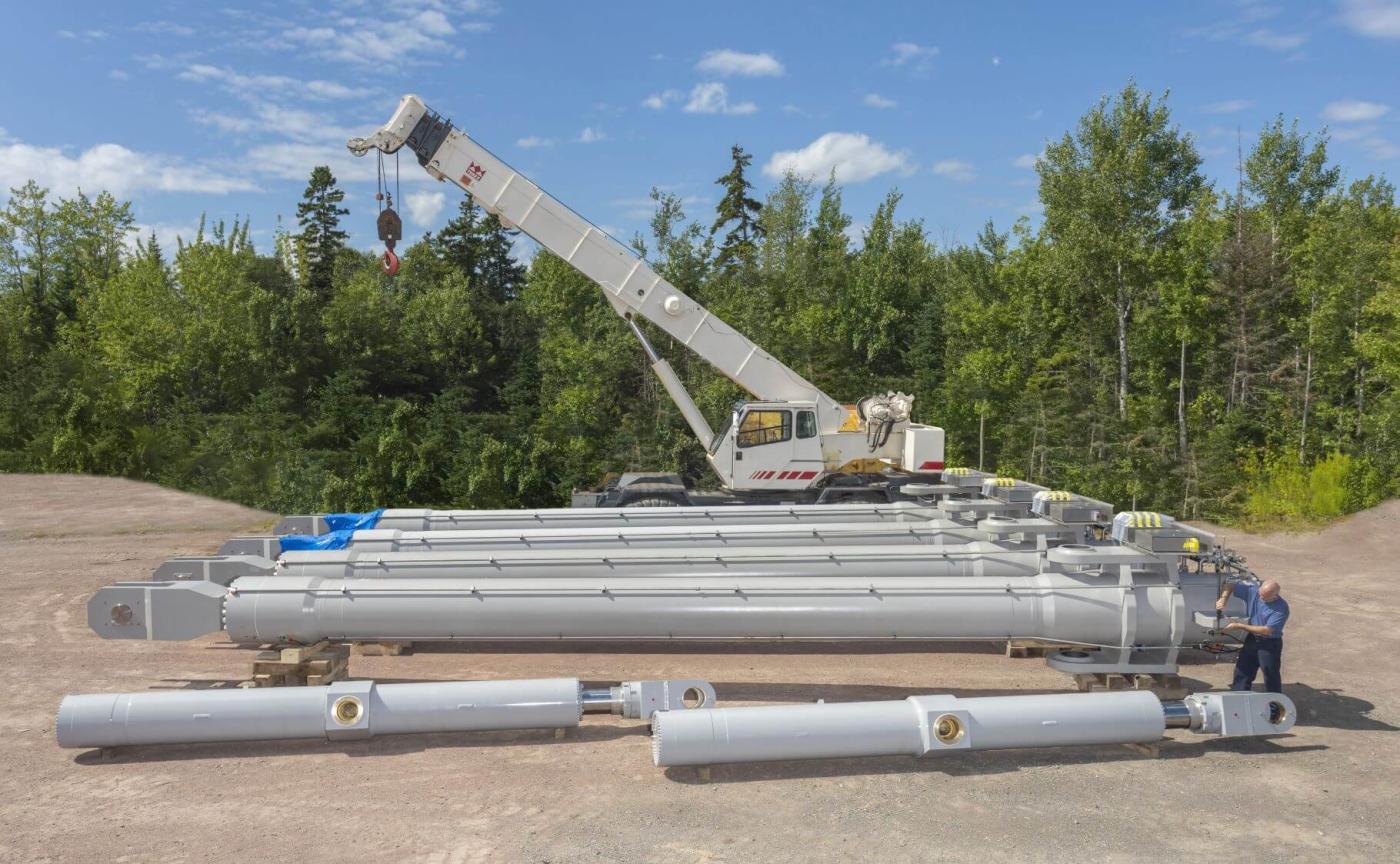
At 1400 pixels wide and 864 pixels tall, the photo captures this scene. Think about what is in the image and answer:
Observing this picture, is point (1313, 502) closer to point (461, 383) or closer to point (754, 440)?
point (754, 440)

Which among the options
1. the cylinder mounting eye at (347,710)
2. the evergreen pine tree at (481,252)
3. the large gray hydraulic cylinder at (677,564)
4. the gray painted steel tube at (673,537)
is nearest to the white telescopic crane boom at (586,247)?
the gray painted steel tube at (673,537)

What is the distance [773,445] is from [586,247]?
507 centimetres

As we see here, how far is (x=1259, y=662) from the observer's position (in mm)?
9164

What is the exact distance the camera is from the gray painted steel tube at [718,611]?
8.91 meters

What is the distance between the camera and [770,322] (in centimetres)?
3231

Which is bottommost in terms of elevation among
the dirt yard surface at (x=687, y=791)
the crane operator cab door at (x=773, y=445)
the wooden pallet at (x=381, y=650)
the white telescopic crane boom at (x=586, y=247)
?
the dirt yard surface at (x=687, y=791)

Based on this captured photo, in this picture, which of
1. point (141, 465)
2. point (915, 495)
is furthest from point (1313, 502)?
point (141, 465)

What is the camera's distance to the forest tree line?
1012 inches

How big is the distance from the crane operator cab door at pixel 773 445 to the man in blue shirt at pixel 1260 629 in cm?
870

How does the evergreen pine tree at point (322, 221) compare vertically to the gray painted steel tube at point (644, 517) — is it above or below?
above

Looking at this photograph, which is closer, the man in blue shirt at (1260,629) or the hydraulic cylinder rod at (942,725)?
the hydraulic cylinder rod at (942,725)

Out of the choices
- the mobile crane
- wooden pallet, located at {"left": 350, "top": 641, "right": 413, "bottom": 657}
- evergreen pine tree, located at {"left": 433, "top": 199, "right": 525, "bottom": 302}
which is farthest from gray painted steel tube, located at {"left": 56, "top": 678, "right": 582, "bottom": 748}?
evergreen pine tree, located at {"left": 433, "top": 199, "right": 525, "bottom": 302}

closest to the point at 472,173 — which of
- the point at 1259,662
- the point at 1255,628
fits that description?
the point at 1255,628

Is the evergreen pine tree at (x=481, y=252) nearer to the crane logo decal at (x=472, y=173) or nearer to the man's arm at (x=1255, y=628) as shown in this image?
the crane logo decal at (x=472, y=173)
